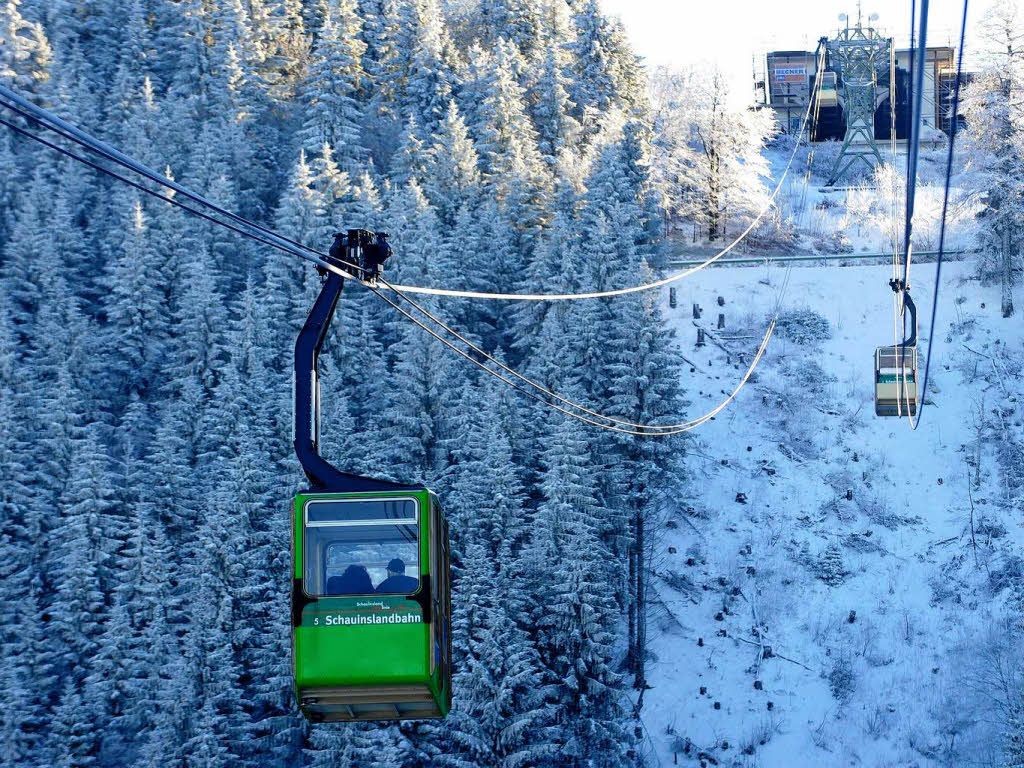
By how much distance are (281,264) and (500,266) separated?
28.1 feet

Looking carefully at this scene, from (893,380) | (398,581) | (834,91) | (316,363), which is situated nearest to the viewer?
(398,581)

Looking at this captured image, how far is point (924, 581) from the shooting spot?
44.4 metres

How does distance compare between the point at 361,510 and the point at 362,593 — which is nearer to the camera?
the point at 361,510

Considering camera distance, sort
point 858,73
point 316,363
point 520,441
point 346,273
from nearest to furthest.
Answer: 1. point 346,273
2. point 316,363
3. point 520,441
4. point 858,73

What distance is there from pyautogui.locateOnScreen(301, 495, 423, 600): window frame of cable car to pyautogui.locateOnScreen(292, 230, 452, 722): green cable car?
0.04 feet

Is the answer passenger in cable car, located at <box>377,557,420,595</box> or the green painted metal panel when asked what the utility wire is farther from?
the green painted metal panel

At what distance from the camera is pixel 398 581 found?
52.1 ft

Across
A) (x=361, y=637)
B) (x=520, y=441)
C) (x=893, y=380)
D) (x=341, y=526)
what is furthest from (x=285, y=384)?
(x=361, y=637)

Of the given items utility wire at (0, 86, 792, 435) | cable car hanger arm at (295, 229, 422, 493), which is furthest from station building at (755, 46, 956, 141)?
cable car hanger arm at (295, 229, 422, 493)

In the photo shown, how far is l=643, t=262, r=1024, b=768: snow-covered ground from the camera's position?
4016cm

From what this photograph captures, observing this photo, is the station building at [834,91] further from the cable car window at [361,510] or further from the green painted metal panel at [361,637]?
the green painted metal panel at [361,637]

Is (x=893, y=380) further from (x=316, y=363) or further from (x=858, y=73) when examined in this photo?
(x=858, y=73)

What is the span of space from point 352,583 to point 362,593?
0.16 meters

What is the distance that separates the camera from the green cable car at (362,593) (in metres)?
15.7
